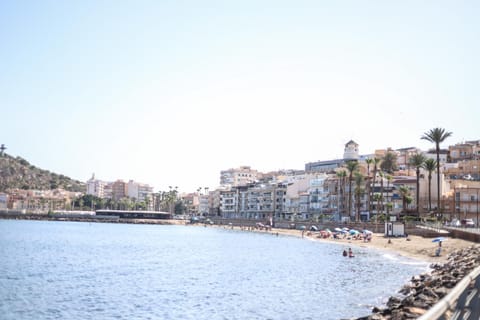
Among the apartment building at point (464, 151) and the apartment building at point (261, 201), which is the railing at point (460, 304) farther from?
the apartment building at point (261, 201)

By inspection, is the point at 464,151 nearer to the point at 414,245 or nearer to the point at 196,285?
the point at 414,245

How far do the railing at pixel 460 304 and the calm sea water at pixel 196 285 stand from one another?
68.5 ft

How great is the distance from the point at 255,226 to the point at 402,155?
4797cm

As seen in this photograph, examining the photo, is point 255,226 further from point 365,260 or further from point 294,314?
point 294,314

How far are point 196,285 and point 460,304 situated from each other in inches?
1440

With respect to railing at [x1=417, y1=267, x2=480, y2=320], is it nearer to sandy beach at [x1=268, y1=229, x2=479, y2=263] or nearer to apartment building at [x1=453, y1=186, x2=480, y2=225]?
sandy beach at [x1=268, y1=229, x2=479, y2=263]

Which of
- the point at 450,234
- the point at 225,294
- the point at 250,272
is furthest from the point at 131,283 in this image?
the point at 450,234

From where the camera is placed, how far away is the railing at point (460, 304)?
21.5 ft

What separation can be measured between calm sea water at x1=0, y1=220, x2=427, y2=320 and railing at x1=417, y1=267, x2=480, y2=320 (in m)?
20.9

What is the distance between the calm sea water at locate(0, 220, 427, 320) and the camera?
31281mm

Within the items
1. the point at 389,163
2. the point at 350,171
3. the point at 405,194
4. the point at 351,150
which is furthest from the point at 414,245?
the point at 351,150

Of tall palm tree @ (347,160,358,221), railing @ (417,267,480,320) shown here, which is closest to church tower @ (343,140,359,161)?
tall palm tree @ (347,160,358,221)

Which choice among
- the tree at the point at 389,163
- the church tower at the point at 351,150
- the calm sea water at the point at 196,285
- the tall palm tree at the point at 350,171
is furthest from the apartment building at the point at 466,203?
the church tower at the point at 351,150

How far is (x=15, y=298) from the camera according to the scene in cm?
3512
